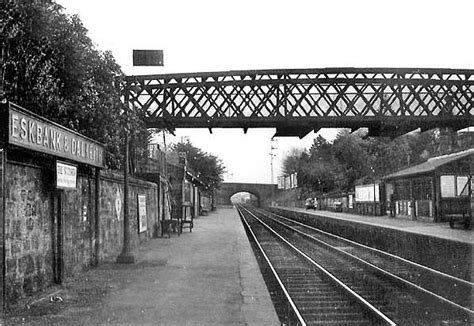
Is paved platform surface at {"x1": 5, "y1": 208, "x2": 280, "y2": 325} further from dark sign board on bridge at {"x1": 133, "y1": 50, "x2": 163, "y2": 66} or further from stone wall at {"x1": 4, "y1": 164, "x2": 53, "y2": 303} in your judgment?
dark sign board on bridge at {"x1": 133, "y1": 50, "x2": 163, "y2": 66}

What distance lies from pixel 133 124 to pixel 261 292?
7.10 m

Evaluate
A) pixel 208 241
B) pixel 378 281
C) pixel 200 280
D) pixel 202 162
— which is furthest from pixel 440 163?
pixel 202 162

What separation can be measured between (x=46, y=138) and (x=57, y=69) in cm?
359

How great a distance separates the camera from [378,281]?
39.4 ft

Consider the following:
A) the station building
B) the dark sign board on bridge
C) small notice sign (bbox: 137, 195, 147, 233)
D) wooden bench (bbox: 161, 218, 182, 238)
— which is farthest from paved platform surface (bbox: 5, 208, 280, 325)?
the station building

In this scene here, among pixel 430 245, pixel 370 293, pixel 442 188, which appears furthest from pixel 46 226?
pixel 442 188

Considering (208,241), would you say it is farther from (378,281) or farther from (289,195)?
(289,195)

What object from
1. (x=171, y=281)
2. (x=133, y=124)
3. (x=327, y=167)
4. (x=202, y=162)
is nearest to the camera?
(x=171, y=281)

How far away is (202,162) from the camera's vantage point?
216 ft

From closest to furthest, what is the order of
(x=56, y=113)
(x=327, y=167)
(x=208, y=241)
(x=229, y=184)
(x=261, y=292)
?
(x=261, y=292)
(x=56, y=113)
(x=208, y=241)
(x=327, y=167)
(x=229, y=184)

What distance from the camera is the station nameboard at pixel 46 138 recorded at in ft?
23.4

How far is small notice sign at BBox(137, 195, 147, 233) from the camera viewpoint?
17.4 meters

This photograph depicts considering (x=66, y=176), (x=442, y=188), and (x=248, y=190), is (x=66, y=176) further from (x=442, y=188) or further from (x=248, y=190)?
(x=248, y=190)

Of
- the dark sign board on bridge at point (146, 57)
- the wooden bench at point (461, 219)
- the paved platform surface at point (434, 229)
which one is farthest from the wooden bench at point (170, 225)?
the wooden bench at point (461, 219)
